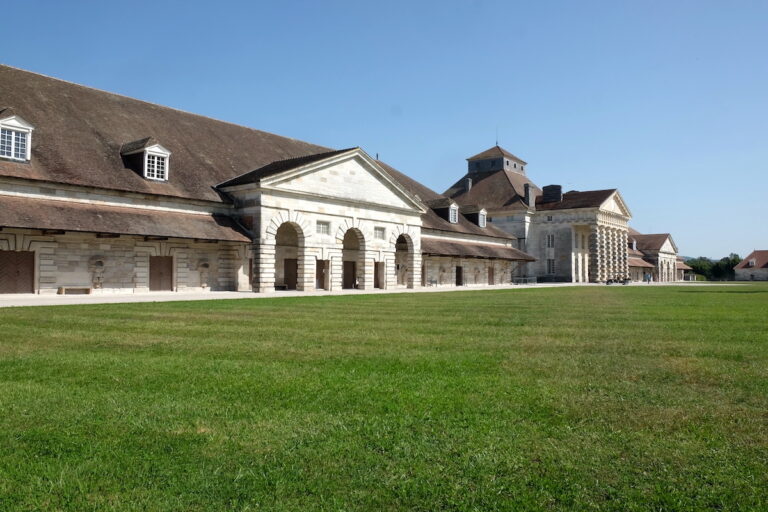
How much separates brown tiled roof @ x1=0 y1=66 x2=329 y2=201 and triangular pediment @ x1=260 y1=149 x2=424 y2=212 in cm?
344

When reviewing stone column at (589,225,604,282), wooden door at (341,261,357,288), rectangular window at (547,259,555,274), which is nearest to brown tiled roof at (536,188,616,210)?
stone column at (589,225,604,282)

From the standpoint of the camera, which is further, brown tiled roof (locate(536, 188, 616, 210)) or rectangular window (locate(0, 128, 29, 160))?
brown tiled roof (locate(536, 188, 616, 210))

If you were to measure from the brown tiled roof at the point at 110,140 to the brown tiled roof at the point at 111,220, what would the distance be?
939mm

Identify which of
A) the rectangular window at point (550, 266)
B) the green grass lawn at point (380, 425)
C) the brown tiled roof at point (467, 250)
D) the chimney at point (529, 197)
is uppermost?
the chimney at point (529, 197)

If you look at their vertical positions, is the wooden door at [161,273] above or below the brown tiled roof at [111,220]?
below

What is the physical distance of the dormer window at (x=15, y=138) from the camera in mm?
23158

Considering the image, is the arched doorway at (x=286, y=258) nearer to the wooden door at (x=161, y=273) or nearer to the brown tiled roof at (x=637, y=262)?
the wooden door at (x=161, y=273)

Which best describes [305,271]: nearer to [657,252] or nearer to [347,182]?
[347,182]

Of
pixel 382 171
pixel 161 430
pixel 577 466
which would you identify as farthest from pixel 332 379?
pixel 382 171

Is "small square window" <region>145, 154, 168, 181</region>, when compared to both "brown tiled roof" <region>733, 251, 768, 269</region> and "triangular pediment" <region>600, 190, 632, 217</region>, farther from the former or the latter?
"brown tiled roof" <region>733, 251, 768, 269</region>

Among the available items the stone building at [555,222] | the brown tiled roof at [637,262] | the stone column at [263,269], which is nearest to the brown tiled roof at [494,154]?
the stone building at [555,222]

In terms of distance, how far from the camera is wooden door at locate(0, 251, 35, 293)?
75.3ft

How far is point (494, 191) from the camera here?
6781cm

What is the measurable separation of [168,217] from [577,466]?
1019 inches
